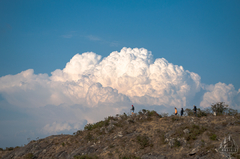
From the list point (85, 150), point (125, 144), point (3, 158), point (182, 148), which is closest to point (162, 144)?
point (182, 148)

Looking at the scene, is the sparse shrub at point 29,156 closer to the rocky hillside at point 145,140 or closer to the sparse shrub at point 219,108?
the rocky hillside at point 145,140

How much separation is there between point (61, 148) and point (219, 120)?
29.4 meters

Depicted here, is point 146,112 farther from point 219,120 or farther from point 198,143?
point 198,143

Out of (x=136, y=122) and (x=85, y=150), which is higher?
(x=136, y=122)

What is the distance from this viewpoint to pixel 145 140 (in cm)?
2927

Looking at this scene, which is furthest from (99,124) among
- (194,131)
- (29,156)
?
(194,131)

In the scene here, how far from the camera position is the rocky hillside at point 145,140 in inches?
958

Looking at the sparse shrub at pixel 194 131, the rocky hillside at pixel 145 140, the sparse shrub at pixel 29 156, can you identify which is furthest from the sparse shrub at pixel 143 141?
the sparse shrub at pixel 29 156

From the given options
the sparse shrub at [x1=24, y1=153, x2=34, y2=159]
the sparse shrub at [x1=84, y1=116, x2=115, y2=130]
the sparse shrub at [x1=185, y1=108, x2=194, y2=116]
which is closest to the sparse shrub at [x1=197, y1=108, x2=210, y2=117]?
the sparse shrub at [x1=185, y1=108, x2=194, y2=116]

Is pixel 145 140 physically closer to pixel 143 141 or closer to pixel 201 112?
pixel 143 141

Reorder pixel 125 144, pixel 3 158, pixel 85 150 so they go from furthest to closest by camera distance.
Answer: pixel 3 158
pixel 85 150
pixel 125 144

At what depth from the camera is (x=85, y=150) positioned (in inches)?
1307

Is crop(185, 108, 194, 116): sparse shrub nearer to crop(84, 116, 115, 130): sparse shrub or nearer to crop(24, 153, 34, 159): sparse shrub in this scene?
crop(84, 116, 115, 130): sparse shrub

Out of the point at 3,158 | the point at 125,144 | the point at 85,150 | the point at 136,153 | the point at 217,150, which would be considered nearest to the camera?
the point at 217,150
